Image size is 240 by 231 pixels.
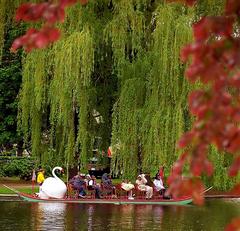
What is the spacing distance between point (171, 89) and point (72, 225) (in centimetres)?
615

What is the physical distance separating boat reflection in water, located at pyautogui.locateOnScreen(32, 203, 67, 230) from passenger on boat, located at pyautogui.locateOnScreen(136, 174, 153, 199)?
2.79 meters

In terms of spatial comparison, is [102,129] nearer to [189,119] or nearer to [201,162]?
[189,119]

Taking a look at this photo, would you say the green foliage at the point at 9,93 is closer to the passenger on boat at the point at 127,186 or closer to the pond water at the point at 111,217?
the pond water at the point at 111,217

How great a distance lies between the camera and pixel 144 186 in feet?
87.9

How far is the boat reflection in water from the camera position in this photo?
54.9 ft

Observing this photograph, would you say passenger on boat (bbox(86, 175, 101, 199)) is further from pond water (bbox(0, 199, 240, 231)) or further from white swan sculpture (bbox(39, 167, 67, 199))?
pond water (bbox(0, 199, 240, 231))

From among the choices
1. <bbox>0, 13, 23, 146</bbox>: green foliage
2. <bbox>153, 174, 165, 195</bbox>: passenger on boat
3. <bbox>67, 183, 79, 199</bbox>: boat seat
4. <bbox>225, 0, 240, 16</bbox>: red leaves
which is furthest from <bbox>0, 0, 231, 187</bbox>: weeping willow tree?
<bbox>225, 0, 240, 16</bbox>: red leaves

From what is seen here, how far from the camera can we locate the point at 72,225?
17344 mm

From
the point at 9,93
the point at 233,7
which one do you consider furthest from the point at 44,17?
the point at 9,93

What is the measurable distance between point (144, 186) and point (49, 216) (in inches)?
301

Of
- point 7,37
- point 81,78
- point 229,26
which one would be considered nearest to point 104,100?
point 81,78

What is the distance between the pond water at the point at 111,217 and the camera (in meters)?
17.1

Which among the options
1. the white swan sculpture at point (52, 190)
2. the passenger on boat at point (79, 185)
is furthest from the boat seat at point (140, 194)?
the white swan sculpture at point (52, 190)

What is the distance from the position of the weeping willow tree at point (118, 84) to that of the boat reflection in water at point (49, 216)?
185 cm
